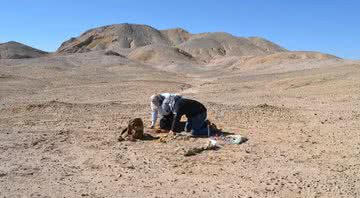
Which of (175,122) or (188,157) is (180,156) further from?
(175,122)

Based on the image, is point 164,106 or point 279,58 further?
point 279,58

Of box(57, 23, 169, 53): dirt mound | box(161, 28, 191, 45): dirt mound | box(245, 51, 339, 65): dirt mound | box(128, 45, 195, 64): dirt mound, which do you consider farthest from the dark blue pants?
box(161, 28, 191, 45): dirt mound

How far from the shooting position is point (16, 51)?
95562 mm

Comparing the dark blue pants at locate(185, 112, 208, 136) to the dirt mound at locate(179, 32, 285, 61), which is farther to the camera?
the dirt mound at locate(179, 32, 285, 61)

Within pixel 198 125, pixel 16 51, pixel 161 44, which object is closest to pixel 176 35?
pixel 161 44

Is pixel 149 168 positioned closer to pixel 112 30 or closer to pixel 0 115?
pixel 0 115

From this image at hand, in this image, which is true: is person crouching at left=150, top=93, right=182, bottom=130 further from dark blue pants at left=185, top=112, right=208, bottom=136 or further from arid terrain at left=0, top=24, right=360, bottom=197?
arid terrain at left=0, top=24, right=360, bottom=197

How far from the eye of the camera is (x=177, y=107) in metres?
12.6

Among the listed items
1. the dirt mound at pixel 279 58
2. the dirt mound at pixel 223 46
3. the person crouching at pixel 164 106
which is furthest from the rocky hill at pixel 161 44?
the person crouching at pixel 164 106

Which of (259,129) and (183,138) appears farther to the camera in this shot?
(259,129)

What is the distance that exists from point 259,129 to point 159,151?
11.5ft

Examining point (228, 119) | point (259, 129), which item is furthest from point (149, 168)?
point (228, 119)

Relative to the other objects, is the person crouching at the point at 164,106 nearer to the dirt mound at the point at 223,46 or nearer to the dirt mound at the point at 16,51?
the dirt mound at the point at 16,51

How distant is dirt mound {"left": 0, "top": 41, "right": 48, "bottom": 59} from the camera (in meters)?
89.4
